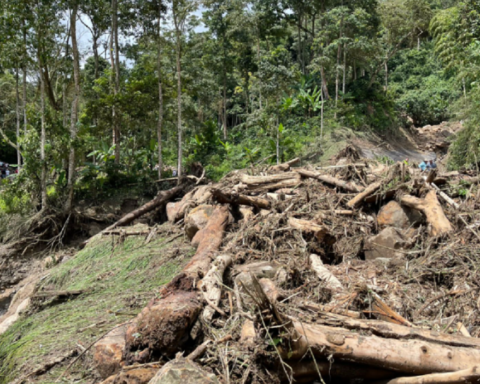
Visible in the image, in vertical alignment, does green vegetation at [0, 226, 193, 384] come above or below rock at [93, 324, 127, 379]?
below

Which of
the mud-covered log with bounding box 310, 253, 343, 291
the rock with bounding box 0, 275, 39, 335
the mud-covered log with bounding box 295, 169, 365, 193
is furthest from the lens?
the mud-covered log with bounding box 295, 169, 365, 193

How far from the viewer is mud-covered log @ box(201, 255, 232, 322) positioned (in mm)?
4043

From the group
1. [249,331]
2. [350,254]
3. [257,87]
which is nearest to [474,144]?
[350,254]

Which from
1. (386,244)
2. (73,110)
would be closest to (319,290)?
(386,244)

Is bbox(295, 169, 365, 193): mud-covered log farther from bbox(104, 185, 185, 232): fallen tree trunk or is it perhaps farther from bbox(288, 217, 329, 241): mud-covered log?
bbox(104, 185, 185, 232): fallen tree trunk

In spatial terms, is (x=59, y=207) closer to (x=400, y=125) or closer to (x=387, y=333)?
(x=387, y=333)

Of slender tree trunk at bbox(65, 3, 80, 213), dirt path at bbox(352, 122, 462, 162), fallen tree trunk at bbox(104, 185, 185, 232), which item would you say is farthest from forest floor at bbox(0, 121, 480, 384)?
Result: dirt path at bbox(352, 122, 462, 162)

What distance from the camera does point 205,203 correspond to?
27.5 feet

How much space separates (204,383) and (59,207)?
1174 cm

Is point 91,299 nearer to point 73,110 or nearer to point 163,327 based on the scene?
point 163,327

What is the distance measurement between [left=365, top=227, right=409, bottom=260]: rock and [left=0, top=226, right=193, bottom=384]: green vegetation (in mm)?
Answer: 3085

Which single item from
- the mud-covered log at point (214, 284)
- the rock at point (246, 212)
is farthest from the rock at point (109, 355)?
the rock at point (246, 212)

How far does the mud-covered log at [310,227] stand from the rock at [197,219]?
73.4 inches

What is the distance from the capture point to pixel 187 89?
60.7ft
